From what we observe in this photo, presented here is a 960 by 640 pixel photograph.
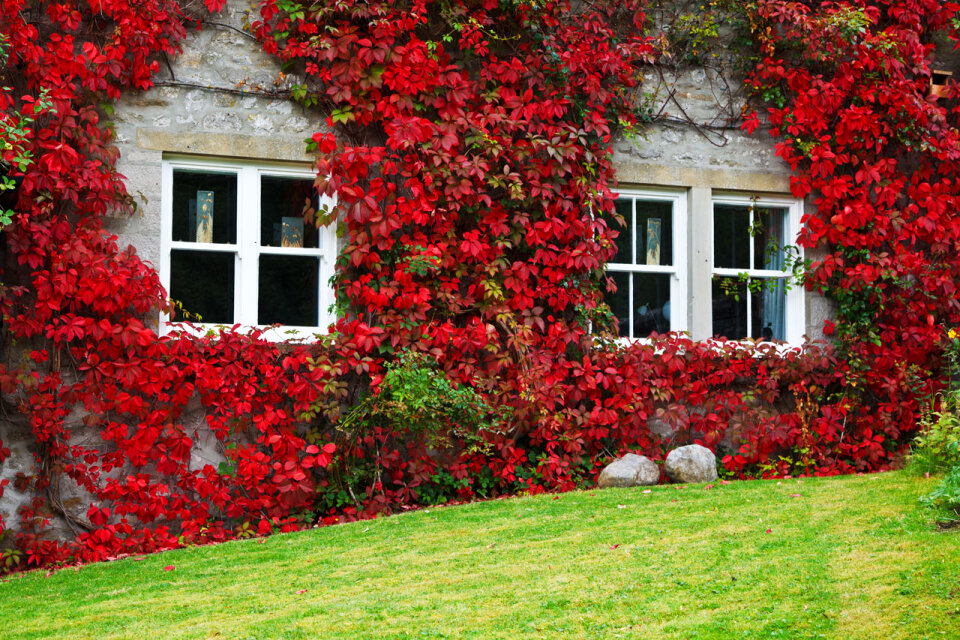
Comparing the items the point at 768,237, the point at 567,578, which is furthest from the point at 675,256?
the point at 567,578

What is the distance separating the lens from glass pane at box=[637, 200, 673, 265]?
8.45 m

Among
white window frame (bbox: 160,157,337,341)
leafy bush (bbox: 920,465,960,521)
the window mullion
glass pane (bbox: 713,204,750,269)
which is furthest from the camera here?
glass pane (bbox: 713,204,750,269)

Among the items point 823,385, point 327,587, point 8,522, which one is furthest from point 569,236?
point 8,522

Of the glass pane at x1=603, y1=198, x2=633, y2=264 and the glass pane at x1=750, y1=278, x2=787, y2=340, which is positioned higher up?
the glass pane at x1=603, y1=198, x2=633, y2=264

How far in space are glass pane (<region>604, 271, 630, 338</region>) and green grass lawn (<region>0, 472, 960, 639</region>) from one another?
213 cm

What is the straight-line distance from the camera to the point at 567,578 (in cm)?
450

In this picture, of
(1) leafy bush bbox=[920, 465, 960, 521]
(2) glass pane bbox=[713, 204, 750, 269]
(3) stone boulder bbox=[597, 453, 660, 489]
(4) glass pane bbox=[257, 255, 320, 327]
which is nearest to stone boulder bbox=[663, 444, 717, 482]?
(3) stone boulder bbox=[597, 453, 660, 489]

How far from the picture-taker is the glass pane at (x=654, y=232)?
27.7ft

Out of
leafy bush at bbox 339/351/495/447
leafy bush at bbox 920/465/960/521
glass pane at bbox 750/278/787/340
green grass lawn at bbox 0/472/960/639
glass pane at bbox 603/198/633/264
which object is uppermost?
glass pane at bbox 603/198/633/264

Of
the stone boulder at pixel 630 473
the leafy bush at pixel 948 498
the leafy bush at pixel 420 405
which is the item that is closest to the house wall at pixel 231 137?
the leafy bush at pixel 420 405

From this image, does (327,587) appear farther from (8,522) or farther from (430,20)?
(430,20)

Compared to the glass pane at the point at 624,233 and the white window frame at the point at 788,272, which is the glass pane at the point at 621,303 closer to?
the glass pane at the point at 624,233

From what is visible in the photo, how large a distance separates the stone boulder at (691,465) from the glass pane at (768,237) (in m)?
2.11

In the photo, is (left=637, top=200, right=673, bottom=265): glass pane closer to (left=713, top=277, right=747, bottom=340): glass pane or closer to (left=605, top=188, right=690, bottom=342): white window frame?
(left=605, top=188, right=690, bottom=342): white window frame
